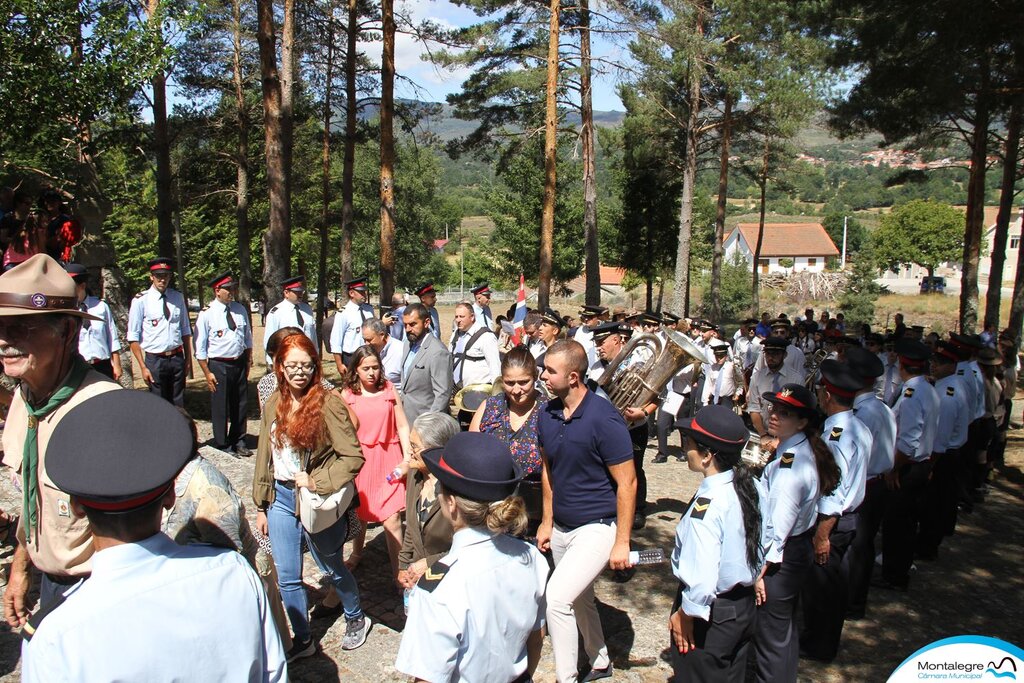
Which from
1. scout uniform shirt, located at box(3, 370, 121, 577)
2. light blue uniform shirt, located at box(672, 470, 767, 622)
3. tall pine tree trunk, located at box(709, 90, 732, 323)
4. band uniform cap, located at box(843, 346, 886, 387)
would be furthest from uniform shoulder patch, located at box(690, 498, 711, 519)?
tall pine tree trunk, located at box(709, 90, 732, 323)

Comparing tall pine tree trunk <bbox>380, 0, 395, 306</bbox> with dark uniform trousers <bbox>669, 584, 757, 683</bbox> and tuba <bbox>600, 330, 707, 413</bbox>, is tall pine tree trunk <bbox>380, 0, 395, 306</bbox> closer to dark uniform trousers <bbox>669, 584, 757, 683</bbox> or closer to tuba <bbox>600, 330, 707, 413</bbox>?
tuba <bbox>600, 330, 707, 413</bbox>

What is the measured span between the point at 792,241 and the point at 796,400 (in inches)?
3865

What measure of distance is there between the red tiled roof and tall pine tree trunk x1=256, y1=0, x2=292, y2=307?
86908 mm

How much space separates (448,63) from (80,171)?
398 inches

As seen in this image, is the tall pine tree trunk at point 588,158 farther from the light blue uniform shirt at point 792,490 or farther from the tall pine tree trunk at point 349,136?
the light blue uniform shirt at point 792,490

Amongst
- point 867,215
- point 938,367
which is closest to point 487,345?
point 938,367

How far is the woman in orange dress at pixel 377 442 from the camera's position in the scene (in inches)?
187

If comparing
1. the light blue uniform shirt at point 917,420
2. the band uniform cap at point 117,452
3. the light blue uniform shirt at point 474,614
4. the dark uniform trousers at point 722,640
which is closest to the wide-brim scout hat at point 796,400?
the dark uniform trousers at point 722,640

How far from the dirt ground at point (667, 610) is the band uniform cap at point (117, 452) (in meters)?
2.90

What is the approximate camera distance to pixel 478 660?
92.4 inches

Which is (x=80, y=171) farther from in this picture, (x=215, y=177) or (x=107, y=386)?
(x=215, y=177)

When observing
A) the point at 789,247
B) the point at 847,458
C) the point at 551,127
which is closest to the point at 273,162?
the point at 551,127

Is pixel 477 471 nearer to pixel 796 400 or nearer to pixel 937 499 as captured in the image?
pixel 796 400

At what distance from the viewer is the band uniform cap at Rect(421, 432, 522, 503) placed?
7.99 ft
